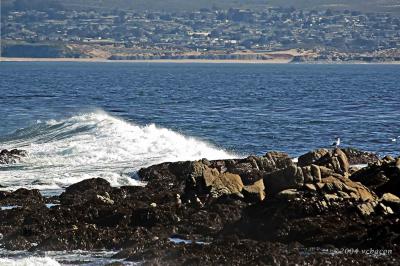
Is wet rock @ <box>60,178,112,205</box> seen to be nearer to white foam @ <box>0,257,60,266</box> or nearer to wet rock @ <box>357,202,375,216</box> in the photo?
white foam @ <box>0,257,60,266</box>

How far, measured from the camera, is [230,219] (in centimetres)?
2514

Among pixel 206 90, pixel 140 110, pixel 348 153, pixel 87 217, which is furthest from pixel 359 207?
pixel 206 90

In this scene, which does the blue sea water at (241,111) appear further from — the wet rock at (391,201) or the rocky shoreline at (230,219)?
the wet rock at (391,201)

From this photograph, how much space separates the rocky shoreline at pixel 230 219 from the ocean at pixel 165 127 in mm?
5231

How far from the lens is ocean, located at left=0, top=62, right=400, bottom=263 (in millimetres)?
39875

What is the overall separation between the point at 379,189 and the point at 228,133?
28045mm

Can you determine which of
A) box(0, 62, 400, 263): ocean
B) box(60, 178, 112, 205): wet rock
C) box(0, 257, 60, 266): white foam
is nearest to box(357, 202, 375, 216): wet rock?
box(60, 178, 112, 205): wet rock

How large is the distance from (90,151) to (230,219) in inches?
728

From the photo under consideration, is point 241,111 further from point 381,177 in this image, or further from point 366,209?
point 366,209

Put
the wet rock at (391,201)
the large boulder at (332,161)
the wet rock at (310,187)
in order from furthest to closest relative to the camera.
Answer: the large boulder at (332,161)
the wet rock at (310,187)
the wet rock at (391,201)

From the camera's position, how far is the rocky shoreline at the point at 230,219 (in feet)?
71.9

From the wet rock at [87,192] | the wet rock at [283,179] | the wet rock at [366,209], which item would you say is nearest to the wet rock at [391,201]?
the wet rock at [366,209]

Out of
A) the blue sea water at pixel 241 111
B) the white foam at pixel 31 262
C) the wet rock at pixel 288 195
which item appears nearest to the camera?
the white foam at pixel 31 262

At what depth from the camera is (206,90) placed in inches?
3984
